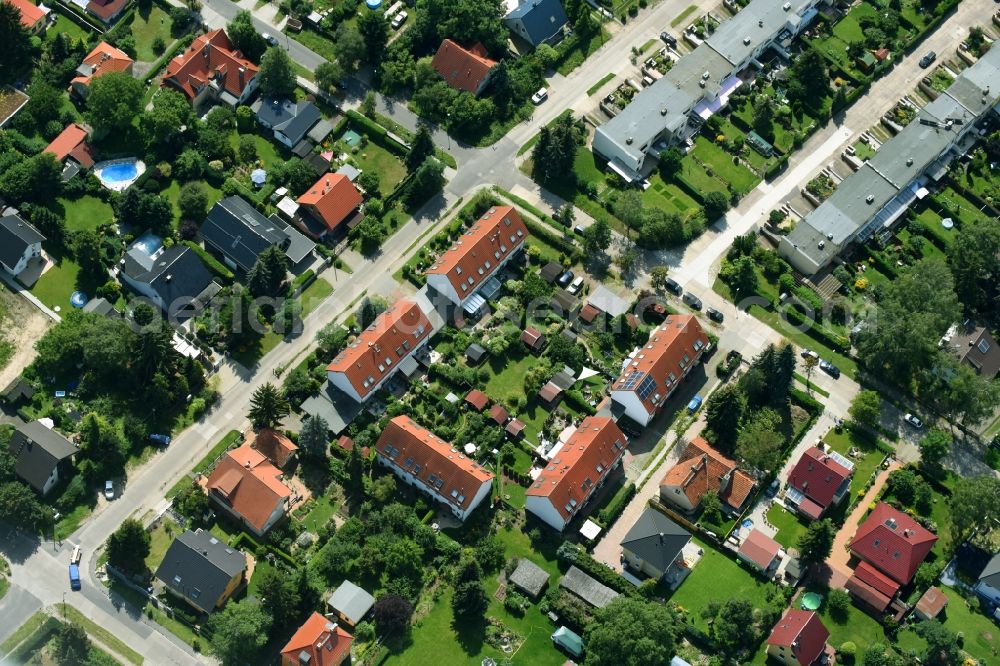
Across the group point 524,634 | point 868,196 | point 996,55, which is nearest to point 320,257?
point 524,634

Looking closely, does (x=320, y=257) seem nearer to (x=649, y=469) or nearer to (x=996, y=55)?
(x=649, y=469)

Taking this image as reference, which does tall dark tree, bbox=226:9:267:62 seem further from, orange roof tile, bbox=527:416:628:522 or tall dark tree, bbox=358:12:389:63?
orange roof tile, bbox=527:416:628:522

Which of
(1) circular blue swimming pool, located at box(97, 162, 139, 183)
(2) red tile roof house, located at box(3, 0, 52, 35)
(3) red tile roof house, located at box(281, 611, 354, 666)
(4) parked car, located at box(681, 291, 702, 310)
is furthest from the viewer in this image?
(2) red tile roof house, located at box(3, 0, 52, 35)

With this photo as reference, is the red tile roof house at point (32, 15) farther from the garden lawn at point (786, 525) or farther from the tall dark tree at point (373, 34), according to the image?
the garden lawn at point (786, 525)

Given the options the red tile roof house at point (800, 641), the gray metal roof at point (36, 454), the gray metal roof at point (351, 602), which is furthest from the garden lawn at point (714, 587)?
the gray metal roof at point (36, 454)

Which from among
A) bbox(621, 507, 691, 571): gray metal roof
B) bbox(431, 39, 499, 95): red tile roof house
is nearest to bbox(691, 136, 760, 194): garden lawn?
bbox(431, 39, 499, 95): red tile roof house
